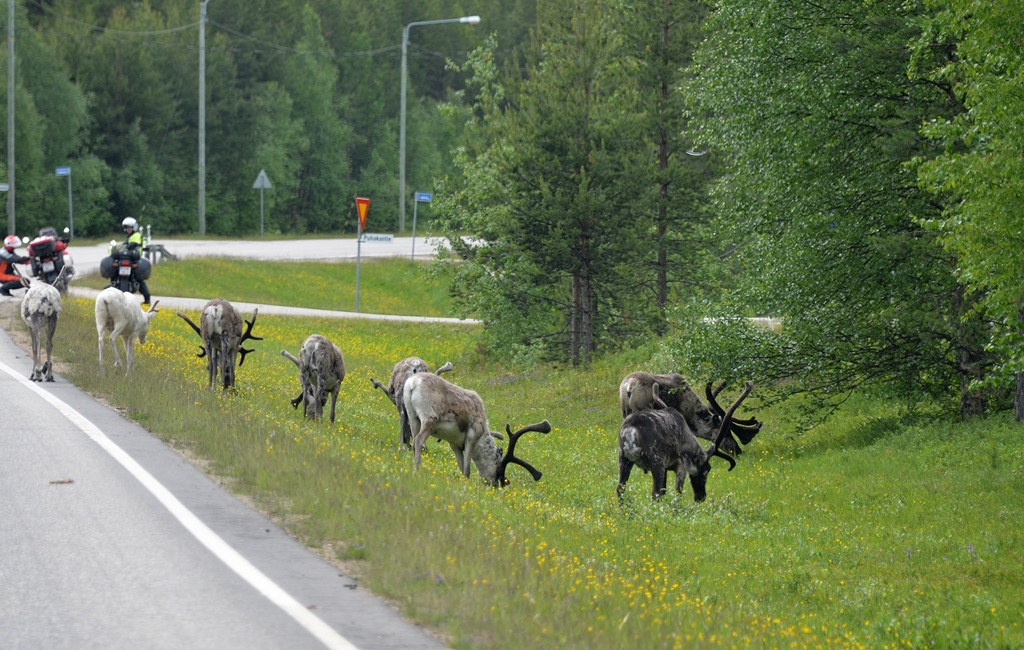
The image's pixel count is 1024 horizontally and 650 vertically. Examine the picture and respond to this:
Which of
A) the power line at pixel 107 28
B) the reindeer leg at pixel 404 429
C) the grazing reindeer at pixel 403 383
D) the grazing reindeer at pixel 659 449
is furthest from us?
the power line at pixel 107 28

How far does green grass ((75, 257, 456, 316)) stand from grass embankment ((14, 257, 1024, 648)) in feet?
72.0

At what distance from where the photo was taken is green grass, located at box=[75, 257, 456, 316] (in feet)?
146

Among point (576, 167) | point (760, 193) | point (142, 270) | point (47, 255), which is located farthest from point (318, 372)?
point (47, 255)

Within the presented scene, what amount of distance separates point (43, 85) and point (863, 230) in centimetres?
5914

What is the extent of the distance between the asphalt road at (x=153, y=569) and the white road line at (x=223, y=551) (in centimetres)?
1

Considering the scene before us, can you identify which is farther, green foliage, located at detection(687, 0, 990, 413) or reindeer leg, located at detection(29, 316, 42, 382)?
green foliage, located at detection(687, 0, 990, 413)

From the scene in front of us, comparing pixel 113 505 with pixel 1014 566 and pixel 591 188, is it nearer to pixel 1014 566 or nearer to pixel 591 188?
pixel 1014 566

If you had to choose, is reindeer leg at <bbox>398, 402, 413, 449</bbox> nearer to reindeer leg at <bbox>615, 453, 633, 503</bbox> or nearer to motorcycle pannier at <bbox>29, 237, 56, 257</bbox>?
reindeer leg at <bbox>615, 453, 633, 503</bbox>

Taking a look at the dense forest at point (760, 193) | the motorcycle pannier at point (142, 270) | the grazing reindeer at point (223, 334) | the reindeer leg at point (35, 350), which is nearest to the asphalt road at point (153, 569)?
the reindeer leg at point (35, 350)

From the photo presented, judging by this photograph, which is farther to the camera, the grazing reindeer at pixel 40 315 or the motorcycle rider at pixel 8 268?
the motorcycle rider at pixel 8 268

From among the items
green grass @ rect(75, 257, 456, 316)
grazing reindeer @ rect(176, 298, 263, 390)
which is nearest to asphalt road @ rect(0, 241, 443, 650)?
grazing reindeer @ rect(176, 298, 263, 390)

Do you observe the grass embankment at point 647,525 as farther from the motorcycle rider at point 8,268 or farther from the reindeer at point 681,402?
the motorcycle rider at point 8,268

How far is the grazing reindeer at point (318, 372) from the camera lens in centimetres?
1752

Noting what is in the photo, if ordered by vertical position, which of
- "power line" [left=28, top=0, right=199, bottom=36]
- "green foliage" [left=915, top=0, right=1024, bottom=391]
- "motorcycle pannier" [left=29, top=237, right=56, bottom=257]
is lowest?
"motorcycle pannier" [left=29, top=237, right=56, bottom=257]
